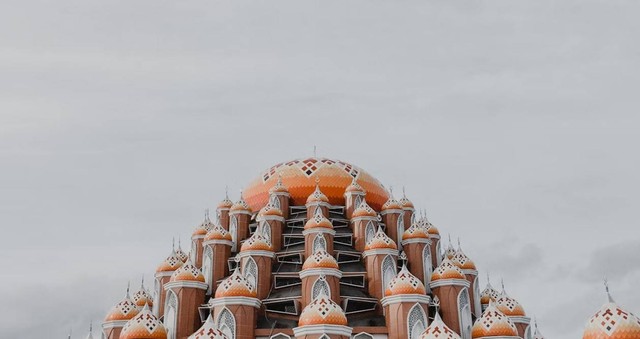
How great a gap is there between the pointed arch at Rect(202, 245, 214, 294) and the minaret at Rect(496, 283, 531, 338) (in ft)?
58.1

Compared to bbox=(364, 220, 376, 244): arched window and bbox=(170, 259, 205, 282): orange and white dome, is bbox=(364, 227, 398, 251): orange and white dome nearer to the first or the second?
bbox=(364, 220, 376, 244): arched window

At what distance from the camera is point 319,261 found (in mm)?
34281

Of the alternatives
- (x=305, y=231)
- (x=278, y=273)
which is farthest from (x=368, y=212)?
(x=278, y=273)

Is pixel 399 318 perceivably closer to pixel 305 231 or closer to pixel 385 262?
pixel 385 262

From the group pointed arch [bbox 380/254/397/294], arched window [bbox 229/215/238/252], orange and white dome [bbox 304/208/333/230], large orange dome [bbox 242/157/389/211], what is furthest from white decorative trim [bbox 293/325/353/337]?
large orange dome [bbox 242/157/389/211]

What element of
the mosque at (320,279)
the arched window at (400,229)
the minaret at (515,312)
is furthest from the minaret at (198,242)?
the minaret at (515,312)

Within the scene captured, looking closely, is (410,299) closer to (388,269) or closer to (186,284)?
(388,269)

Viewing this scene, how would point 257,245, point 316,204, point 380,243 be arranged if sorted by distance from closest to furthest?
point 380,243
point 257,245
point 316,204

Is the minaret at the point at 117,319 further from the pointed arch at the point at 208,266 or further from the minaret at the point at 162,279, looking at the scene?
the pointed arch at the point at 208,266

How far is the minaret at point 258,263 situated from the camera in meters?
36.1

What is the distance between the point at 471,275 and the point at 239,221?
1567 cm

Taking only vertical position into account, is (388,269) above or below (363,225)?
below

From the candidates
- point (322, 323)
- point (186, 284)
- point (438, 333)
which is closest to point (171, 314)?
point (186, 284)

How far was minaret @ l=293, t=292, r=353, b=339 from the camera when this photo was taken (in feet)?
95.2
